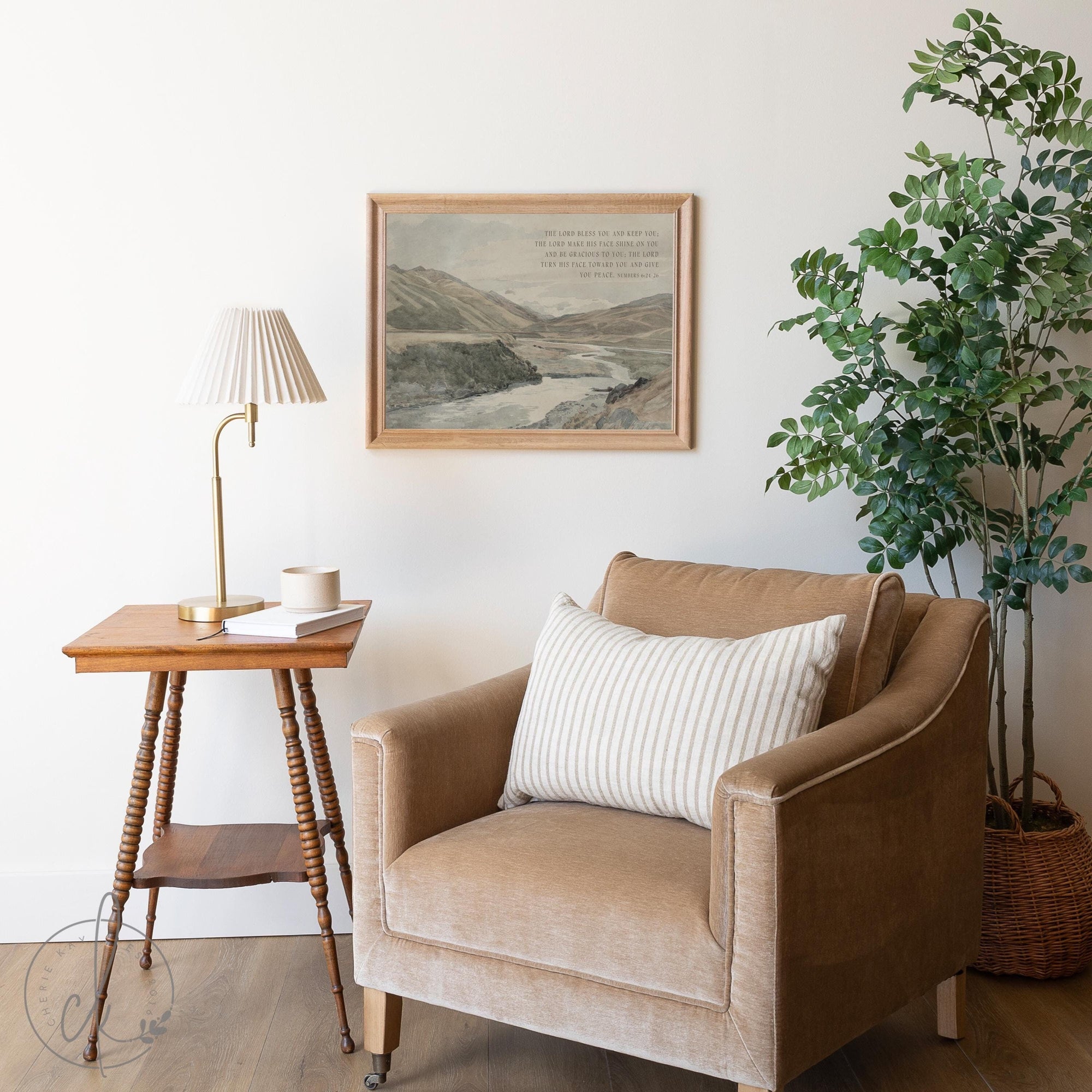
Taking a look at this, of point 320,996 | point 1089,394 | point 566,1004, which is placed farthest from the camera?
point 320,996

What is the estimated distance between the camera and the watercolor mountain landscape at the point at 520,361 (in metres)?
2.50

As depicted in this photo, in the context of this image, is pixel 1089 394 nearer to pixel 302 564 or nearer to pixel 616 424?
A: pixel 616 424

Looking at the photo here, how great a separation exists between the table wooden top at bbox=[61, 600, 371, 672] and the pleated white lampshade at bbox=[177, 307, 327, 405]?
449 mm

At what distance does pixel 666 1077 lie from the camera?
1945mm

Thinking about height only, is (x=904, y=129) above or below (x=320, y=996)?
above

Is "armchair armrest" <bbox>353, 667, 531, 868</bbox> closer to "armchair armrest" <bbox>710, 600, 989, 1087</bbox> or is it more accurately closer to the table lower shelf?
the table lower shelf

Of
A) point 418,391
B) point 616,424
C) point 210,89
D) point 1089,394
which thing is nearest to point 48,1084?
point 418,391

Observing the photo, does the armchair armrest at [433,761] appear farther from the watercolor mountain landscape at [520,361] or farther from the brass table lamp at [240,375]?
the watercolor mountain landscape at [520,361]

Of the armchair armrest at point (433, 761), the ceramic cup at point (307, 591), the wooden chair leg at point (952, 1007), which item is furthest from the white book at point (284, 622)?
the wooden chair leg at point (952, 1007)

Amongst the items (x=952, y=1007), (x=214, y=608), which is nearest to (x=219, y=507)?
(x=214, y=608)

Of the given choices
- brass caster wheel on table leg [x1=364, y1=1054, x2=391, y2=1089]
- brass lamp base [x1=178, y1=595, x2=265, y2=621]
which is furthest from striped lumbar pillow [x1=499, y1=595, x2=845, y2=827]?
brass lamp base [x1=178, y1=595, x2=265, y2=621]

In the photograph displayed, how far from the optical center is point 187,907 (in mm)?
2514

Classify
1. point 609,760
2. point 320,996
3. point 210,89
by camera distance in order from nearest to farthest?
point 609,760 → point 320,996 → point 210,89

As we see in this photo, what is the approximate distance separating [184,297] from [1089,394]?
1898mm
